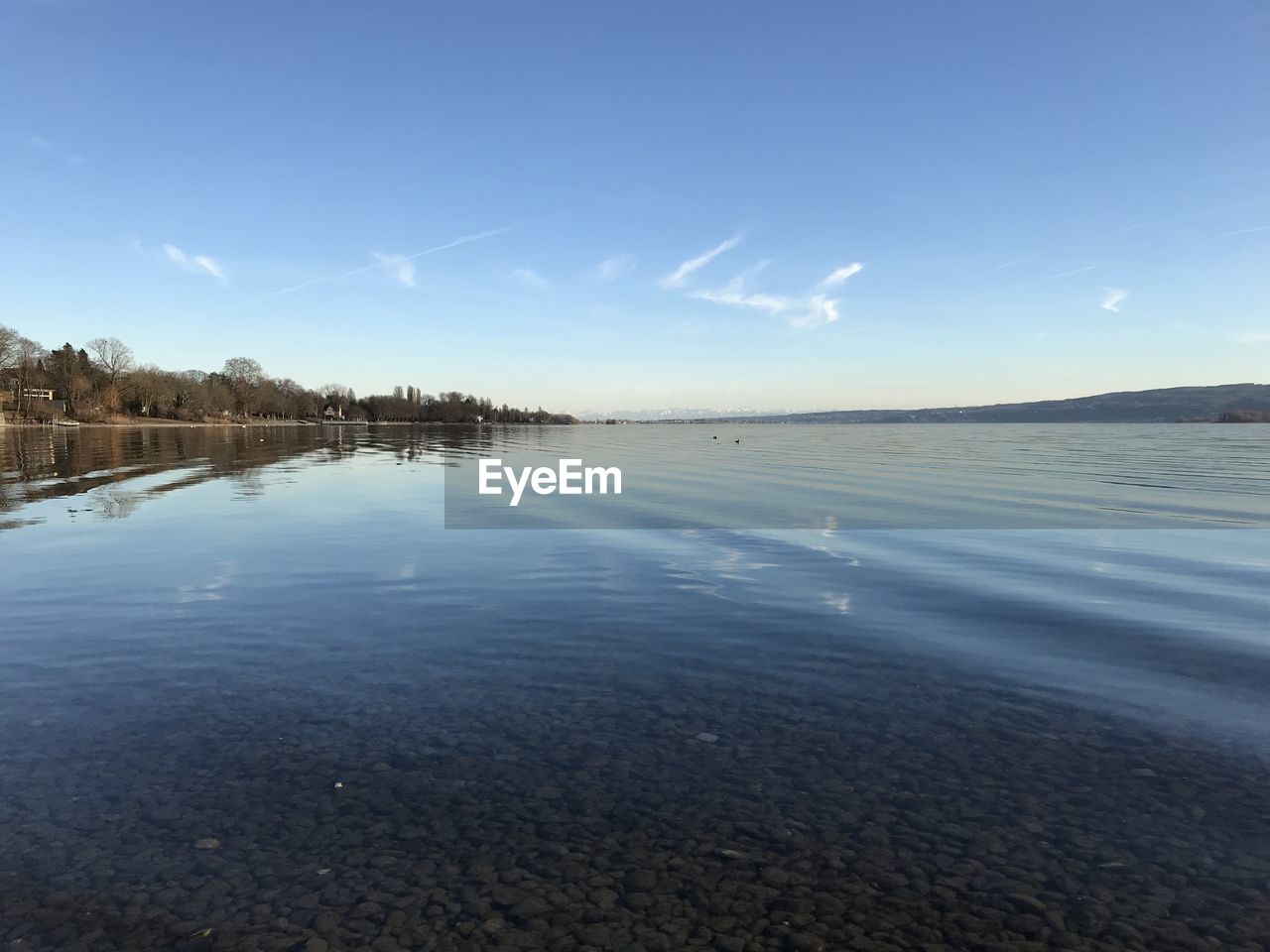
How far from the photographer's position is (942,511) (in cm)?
2578

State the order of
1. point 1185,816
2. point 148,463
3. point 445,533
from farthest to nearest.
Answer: point 148,463
point 445,533
point 1185,816

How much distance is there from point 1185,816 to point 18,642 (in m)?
13.6

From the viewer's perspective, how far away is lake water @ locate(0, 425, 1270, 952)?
4754mm

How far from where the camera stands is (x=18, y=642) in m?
10.3

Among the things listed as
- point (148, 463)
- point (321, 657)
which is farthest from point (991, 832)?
point (148, 463)

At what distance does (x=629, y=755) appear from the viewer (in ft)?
22.6

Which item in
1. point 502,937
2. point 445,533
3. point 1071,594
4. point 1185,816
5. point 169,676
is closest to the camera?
point 502,937

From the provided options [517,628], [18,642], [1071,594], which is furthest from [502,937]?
[1071,594]

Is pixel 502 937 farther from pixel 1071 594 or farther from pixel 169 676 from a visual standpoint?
pixel 1071 594

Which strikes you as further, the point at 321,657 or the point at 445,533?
the point at 445,533

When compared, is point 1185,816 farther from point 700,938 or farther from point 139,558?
point 139,558

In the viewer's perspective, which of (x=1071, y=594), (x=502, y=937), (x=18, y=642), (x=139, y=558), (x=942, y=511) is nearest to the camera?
(x=502, y=937)

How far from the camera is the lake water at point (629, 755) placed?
4.75 m

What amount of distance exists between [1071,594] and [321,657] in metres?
12.9
